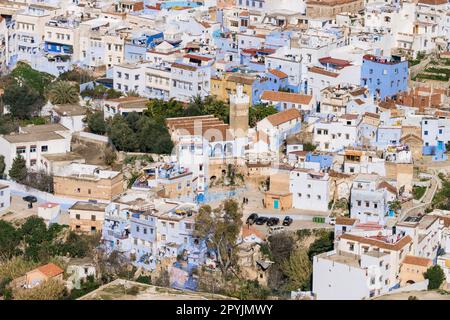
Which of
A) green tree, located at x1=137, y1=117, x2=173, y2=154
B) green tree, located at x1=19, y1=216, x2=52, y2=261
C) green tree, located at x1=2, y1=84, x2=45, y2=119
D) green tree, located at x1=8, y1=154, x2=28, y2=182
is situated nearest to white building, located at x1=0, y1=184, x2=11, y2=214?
green tree, located at x1=8, y1=154, x2=28, y2=182

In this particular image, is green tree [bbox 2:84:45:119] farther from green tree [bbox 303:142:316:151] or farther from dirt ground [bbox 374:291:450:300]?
dirt ground [bbox 374:291:450:300]

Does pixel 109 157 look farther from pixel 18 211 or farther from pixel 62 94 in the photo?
pixel 62 94

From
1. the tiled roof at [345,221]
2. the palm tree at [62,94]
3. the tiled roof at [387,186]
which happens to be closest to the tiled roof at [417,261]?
the tiled roof at [345,221]

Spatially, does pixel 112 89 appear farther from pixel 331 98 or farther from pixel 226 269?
pixel 226 269

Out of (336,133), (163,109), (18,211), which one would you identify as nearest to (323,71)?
(336,133)

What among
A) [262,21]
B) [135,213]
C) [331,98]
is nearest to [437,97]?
[331,98]
